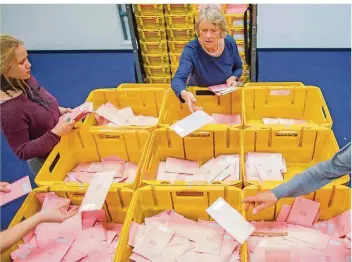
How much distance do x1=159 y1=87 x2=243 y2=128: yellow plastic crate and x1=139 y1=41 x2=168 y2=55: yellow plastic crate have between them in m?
1.41

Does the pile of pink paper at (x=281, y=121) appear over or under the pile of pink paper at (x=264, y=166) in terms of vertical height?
over

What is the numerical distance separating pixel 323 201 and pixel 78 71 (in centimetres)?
458

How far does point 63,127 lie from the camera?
2271 mm

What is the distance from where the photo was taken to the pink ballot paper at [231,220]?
1744 mm

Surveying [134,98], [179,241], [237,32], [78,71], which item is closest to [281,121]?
[134,98]

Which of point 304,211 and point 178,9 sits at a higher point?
point 178,9

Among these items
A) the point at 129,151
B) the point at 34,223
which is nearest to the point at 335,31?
the point at 129,151

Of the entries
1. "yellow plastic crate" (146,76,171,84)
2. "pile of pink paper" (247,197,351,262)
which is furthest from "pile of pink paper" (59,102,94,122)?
"yellow plastic crate" (146,76,171,84)

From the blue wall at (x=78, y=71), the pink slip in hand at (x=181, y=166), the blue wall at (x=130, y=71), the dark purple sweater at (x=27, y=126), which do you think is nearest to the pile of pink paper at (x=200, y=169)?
the pink slip in hand at (x=181, y=166)

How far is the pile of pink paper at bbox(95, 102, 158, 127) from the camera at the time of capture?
2793mm

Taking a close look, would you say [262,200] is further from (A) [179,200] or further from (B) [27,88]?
(B) [27,88]

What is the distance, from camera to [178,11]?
3.91 m

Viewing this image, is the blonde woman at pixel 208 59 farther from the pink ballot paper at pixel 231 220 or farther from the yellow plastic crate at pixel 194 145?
the pink ballot paper at pixel 231 220

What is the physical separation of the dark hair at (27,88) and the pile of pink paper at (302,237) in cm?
152
